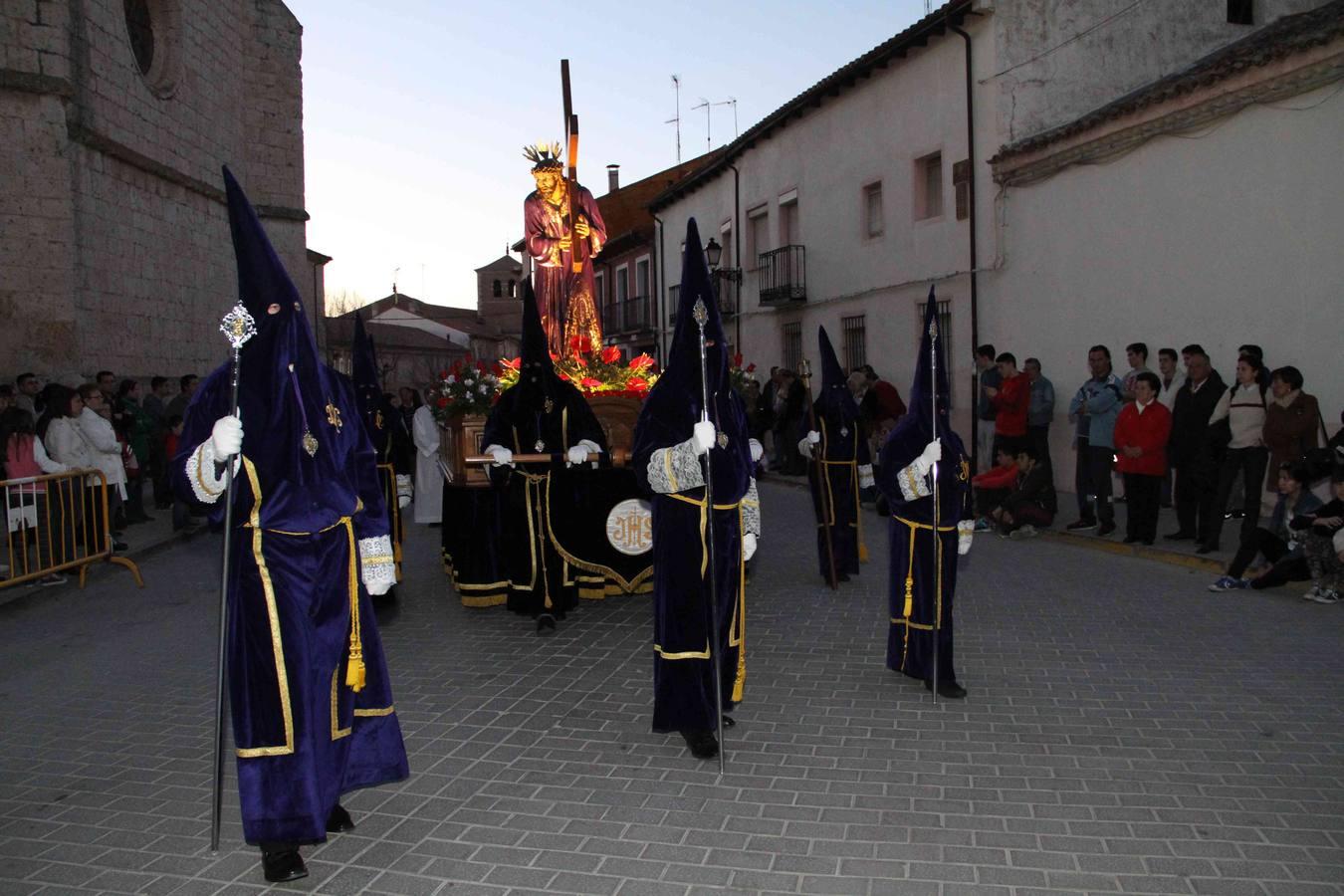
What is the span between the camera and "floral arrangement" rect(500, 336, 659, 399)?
9.84m

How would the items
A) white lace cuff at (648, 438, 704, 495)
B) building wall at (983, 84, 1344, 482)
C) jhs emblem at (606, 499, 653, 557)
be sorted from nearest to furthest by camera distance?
1. white lace cuff at (648, 438, 704, 495)
2. jhs emblem at (606, 499, 653, 557)
3. building wall at (983, 84, 1344, 482)

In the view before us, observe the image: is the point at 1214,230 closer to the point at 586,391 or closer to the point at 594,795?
the point at 586,391

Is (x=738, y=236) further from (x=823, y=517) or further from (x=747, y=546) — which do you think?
(x=747, y=546)

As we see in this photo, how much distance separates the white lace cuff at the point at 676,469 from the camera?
16.3ft

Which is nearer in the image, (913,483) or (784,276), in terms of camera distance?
(913,483)

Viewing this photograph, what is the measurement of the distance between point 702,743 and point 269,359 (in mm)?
2571

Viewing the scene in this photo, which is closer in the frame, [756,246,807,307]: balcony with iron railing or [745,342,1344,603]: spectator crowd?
[745,342,1344,603]: spectator crowd

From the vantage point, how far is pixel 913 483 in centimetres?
596

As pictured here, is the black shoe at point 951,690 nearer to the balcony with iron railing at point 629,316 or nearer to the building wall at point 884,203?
the building wall at point 884,203

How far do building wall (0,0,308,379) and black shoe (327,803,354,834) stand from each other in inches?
477

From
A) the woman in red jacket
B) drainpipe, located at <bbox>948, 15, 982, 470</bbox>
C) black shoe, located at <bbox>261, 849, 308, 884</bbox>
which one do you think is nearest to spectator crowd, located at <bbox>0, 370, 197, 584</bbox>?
black shoe, located at <bbox>261, 849, 308, 884</bbox>

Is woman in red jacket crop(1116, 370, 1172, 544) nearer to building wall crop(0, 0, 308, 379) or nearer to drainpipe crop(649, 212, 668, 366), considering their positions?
building wall crop(0, 0, 308, 379)

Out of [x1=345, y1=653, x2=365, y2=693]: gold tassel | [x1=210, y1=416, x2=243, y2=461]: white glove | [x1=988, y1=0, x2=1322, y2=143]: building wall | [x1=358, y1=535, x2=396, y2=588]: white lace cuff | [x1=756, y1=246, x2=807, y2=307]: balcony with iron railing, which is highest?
[x1=988, y1=0, x2=1322, y2=143]: building wall

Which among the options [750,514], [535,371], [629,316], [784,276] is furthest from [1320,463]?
[629,316]
